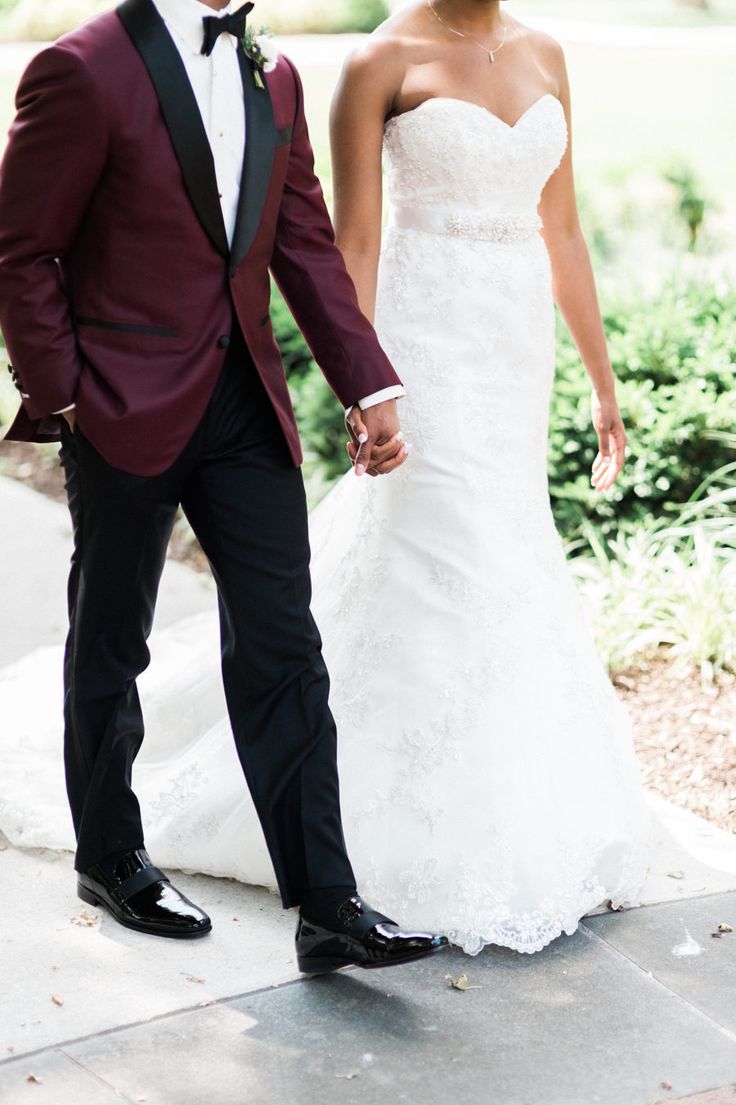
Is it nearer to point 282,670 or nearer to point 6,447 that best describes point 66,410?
A: point 282,670

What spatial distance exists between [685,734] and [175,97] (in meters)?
2.59

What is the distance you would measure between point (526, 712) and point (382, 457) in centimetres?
71

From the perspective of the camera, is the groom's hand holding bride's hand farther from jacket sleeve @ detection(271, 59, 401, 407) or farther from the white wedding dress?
the white wedding dress

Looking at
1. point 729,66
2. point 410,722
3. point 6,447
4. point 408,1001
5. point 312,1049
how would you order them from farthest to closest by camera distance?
point 729,66 → point 6,447 → point 410,722 → point 408,1001 → point 312,1049

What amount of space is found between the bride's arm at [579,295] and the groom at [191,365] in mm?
1016

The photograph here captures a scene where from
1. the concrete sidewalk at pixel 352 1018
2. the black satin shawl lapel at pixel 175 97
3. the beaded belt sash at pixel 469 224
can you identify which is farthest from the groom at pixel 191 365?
the beaded belt sash at pixel 469 224

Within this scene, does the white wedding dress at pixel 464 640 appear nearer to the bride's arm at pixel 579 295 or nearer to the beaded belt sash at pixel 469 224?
the beaded belt sash at pixel 469 224

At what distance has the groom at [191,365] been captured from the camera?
268cm

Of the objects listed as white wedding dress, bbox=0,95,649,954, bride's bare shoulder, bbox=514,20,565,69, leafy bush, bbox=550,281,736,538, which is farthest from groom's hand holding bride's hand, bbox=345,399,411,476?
leafy bush, bbox=550,281,736,538

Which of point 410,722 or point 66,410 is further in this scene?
point 410,722

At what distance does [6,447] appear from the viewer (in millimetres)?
7543

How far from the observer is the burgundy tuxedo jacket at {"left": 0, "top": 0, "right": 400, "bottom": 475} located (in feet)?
8.69

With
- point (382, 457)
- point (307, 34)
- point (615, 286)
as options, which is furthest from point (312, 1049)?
point (307, 34)

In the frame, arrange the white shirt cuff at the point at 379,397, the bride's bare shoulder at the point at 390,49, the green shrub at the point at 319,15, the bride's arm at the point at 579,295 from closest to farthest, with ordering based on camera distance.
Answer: the white shirt cuff at the point at 379,397
the bride's bare shoulder at the point at 390,49
the bride's arm at the point at 579,295
the green shrub at the point at 319,15
